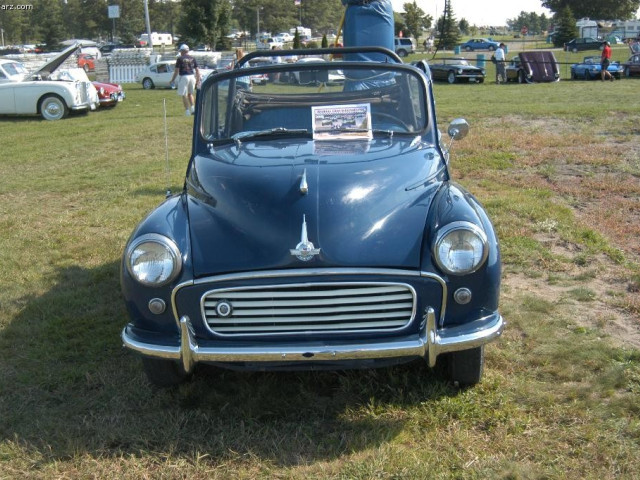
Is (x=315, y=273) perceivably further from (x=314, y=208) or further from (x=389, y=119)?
(x=389, y=119)

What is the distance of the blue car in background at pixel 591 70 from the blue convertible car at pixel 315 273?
27.5 meters

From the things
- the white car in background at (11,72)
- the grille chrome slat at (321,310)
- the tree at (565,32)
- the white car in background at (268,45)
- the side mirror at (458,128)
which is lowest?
the grille chrome slat at (321,310)

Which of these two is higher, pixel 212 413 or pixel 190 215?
pixel 190 215

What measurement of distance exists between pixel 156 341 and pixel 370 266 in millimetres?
1044

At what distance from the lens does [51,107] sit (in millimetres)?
17938

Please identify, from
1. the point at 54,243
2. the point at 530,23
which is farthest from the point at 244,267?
the point at 530,23

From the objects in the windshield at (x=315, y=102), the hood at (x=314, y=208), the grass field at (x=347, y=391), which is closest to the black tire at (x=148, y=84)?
the grass field at (x=347, y=391)

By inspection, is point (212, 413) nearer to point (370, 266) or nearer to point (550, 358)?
point (370, 266)

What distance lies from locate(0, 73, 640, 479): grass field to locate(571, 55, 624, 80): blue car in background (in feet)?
76.3

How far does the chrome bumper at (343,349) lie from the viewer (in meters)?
3.09

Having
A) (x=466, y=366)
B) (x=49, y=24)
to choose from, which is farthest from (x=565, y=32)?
(x=466, y=366)

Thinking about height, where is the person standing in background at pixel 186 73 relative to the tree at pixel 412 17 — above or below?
below

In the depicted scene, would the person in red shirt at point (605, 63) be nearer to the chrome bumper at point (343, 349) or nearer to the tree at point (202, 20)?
the chrome bumper at point (343, 349)

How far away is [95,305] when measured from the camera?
504 centimetres
